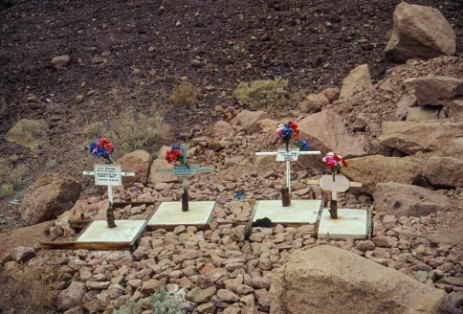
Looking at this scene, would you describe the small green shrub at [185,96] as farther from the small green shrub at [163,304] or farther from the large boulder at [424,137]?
the small green shrub at [163,304]

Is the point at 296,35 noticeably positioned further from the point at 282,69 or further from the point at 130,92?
the point at 130,92

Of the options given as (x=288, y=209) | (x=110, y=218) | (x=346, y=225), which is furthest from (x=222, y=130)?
(x=346, y=225)

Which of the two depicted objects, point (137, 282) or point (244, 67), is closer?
point (137, 282)

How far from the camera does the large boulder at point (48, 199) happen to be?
26.6 ft

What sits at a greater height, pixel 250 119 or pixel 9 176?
pixel 250 119

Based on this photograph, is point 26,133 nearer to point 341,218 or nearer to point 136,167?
point 136,167

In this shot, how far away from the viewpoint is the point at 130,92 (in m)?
13.1

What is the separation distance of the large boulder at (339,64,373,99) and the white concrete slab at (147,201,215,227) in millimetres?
4552

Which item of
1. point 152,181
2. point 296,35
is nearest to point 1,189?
point 152,181

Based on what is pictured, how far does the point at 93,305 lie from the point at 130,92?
7.88 m

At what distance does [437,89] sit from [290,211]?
10.9 ft

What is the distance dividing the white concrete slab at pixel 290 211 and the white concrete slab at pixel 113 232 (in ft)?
4.12

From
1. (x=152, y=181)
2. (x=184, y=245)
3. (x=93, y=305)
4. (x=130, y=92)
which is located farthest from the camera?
(x=130, y=92)

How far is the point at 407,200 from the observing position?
6.81 meters
